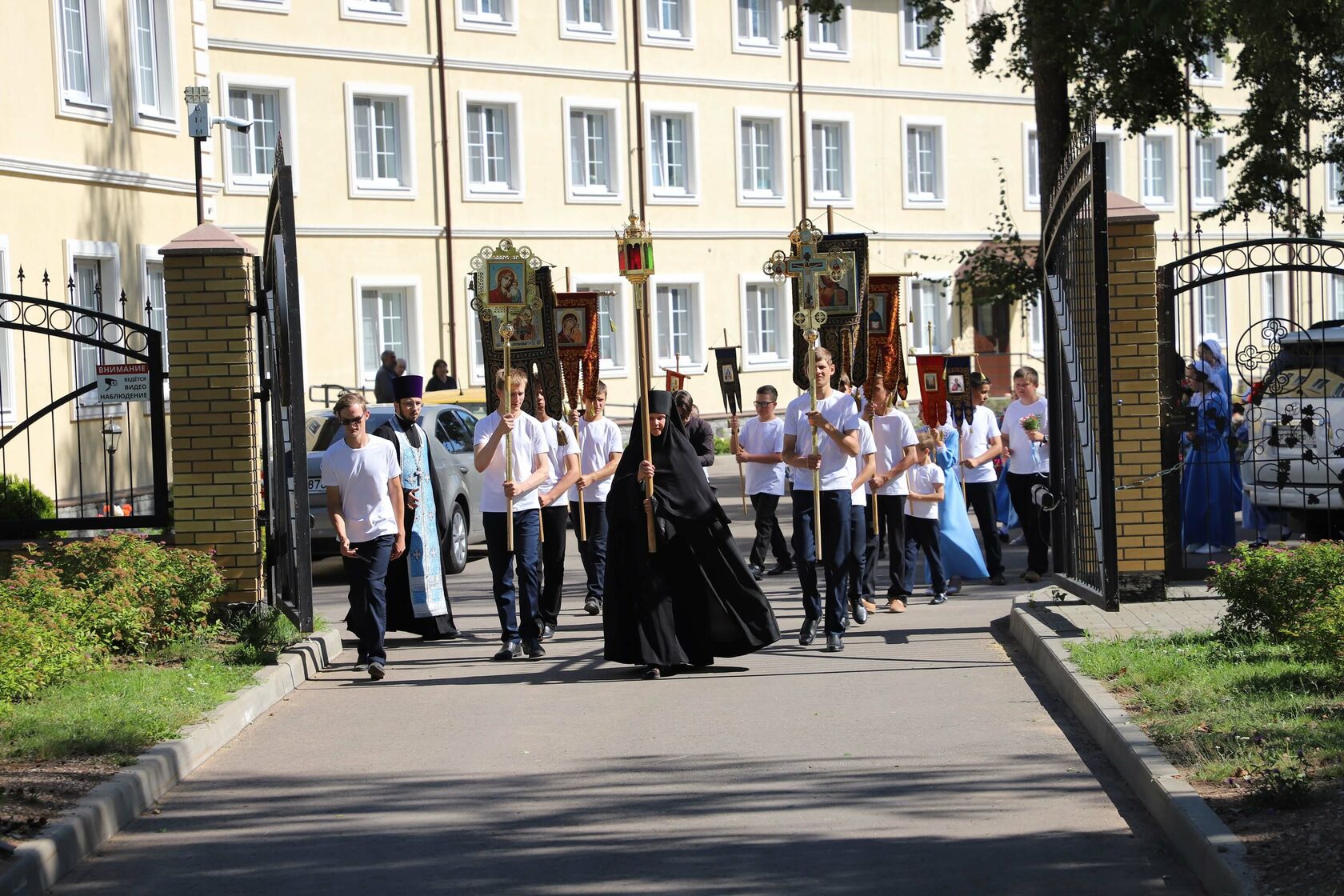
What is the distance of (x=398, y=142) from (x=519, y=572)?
24026mm

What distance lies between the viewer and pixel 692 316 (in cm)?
3844

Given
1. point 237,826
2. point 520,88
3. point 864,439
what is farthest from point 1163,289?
point 520,88

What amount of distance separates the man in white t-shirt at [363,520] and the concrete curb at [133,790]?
1.58ft

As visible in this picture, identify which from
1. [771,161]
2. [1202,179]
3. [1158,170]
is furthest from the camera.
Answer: [1202,179]

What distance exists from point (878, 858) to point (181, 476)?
7018 mm

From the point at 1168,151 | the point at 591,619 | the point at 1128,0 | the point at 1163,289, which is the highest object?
the point at 1168,151

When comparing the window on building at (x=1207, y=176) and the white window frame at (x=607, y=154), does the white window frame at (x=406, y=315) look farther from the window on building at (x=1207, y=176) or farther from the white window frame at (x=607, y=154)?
the window on building at (x=1207, y=176)

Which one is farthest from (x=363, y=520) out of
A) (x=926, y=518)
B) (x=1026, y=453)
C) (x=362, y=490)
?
(x=1026, y=453)

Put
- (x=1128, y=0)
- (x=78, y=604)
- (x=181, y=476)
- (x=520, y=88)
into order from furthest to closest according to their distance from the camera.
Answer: (x=520, y=88), (x=1128, y=0), (x=181, y=476), (x=78, y=604)

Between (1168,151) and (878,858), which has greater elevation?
(1168,151)

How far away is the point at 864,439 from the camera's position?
1227 centimetres

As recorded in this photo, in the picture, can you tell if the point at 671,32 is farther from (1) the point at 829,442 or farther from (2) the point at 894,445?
(1) the point at 829,442

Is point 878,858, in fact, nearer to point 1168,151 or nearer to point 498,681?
point 498,681

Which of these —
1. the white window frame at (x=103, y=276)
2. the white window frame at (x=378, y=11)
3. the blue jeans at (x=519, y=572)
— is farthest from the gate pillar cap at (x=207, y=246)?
the white window frame at (x=378, y=11)
